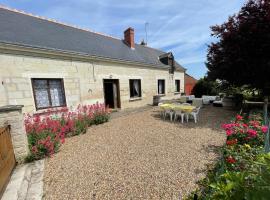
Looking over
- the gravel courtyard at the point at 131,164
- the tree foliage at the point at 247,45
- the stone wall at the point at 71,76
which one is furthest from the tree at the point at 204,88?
the gravel courtyard at the point at 131,164

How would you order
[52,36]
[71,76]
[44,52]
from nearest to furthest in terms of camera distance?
[44,52]
[71,76]
[52,36]

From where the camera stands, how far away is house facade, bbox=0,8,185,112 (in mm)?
6316

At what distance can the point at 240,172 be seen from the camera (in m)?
1.94

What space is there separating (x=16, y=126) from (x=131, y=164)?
2955mm

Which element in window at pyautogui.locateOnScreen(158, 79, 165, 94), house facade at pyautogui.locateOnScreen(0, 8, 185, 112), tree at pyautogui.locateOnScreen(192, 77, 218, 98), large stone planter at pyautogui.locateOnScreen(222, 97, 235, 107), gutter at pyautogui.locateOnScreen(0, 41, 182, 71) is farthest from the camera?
tree at pyautogui.locateOnScreen(192, 77, 218, 98)

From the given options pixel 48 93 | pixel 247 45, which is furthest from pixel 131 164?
pixel 247 45

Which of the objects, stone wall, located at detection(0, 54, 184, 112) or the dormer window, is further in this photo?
the dormer window

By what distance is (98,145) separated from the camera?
5.04 m

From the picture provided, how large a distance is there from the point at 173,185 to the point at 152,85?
11296 mm

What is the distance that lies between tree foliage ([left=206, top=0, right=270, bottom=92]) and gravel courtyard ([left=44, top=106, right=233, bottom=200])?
338 cm

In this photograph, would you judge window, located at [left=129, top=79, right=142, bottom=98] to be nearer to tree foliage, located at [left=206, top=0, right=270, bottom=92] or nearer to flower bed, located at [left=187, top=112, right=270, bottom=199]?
tree foliage, located at [left=206, top=0, right=270, bottom=92]

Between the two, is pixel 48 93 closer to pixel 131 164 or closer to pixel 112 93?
pixel 112 93

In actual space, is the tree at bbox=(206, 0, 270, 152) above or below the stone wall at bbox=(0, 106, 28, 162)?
above

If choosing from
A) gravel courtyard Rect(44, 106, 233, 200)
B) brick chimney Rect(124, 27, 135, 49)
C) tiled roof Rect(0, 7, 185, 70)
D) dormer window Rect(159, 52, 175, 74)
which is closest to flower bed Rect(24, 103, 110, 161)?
gravel courtyard Rect(44, 106, 233, 200)
